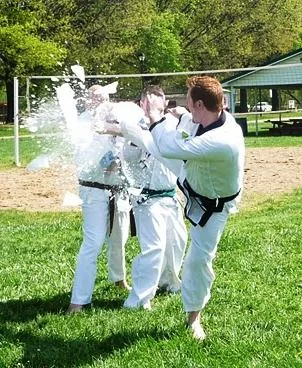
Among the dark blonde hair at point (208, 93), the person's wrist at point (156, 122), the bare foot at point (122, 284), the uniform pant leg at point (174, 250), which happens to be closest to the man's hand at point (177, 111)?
the person's wrist at point (156, 122)

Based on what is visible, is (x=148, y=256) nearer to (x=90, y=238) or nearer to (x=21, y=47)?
(x=90, y=238)

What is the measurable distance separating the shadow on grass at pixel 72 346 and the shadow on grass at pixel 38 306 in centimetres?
42

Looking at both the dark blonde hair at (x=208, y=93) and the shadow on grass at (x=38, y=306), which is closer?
the dark blonde hair at (x=208, y=93)

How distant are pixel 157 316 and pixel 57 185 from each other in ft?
14.9

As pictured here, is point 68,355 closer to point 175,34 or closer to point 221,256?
point 221,256

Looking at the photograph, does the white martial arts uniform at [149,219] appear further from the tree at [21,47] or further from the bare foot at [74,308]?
the tree at [21,47]

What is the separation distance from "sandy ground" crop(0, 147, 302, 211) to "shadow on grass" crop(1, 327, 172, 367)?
5997 millimetres

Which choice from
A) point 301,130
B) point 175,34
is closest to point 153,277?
point 301,130

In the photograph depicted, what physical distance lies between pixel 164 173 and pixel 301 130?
29573 mm

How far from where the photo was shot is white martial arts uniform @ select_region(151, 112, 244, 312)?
470cm

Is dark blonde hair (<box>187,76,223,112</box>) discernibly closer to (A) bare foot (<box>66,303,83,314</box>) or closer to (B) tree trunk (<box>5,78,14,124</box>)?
(A) bare foot (<box>66,303,83,314</box>)

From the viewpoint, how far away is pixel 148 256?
232 inches

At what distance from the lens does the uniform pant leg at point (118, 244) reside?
6.38m

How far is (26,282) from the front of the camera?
6.92 metres
